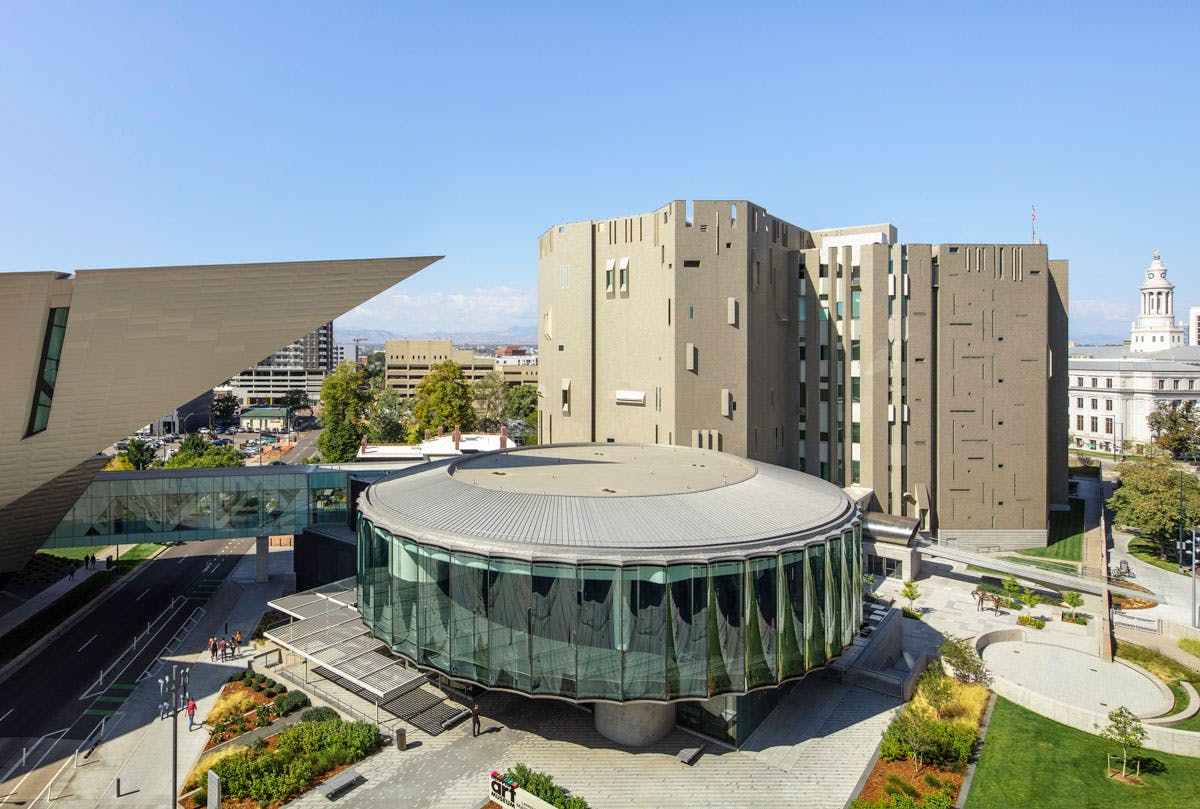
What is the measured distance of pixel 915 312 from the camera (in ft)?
168

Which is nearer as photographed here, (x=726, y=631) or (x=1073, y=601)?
(x=726, y=631)

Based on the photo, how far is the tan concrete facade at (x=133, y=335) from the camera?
79.4 feet

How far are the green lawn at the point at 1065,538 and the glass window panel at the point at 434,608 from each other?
150 ft

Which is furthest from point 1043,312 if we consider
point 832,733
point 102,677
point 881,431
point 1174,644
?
point 102,677

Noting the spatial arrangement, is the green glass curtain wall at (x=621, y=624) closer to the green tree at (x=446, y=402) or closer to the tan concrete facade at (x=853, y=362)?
the tan concrete facade at (x=853, y=362)

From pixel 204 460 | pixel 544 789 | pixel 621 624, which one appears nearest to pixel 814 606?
Result: pixel 621 624

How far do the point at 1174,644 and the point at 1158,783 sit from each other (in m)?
15.4

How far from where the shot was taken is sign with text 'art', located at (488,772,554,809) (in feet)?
66.4

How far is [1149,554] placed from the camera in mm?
51719

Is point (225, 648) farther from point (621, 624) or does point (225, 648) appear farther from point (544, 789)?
point (621, 624)

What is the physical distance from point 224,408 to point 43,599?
343 feet

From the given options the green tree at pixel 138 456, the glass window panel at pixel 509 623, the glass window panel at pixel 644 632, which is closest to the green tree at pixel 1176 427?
the glass window panel at pixel 644 632

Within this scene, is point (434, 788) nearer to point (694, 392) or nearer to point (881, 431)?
point (694, 392)

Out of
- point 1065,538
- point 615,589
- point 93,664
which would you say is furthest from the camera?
point 1065,538
